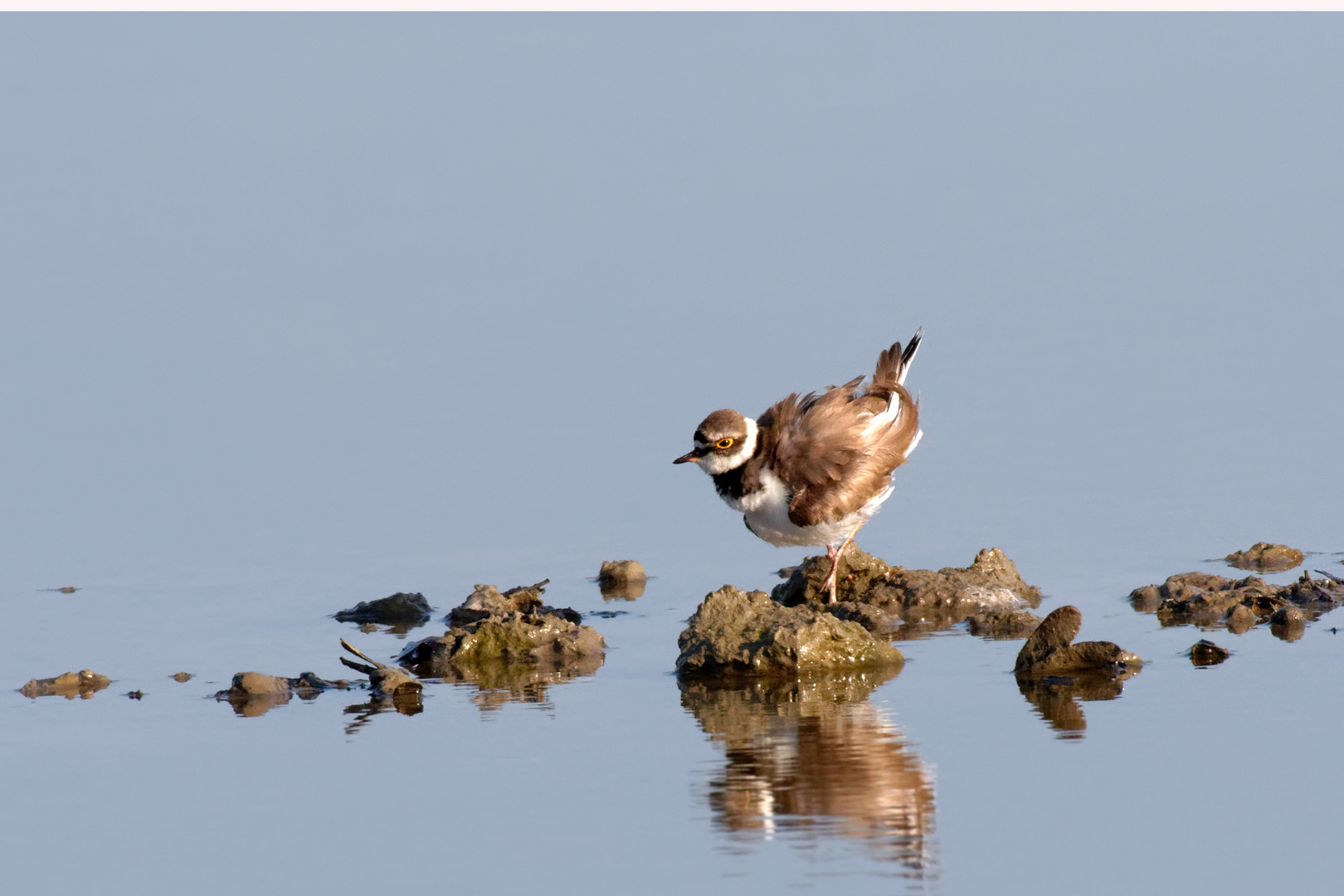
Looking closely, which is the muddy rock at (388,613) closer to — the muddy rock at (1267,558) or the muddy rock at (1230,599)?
the muddy rock at (1230,599)

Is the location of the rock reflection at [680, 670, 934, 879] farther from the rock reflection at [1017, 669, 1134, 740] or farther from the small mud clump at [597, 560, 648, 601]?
the small mud clump at [597, 560, 648, 601]

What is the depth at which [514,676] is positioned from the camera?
11.7 m

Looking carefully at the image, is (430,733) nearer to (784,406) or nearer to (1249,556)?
(784,406)

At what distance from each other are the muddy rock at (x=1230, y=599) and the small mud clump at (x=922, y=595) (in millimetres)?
927

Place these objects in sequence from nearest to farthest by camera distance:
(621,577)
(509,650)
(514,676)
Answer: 1. (514,676)
2. (509,650)
3. (621,577)

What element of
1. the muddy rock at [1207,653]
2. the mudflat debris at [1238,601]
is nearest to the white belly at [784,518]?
the mudflat debris at [1238,601]

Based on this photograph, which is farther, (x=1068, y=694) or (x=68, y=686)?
(x=68, y=686)

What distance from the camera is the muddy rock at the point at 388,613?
13.3m

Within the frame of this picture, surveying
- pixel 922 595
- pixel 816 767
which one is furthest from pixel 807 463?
pixel 816 767

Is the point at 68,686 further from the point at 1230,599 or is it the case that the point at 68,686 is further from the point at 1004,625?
the point at 1230,599

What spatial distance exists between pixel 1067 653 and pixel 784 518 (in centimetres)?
306

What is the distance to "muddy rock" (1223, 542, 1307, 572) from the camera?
1368cm

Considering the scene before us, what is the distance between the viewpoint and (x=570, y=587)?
14.1 meters

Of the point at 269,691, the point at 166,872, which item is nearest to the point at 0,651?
the point at 269,691
